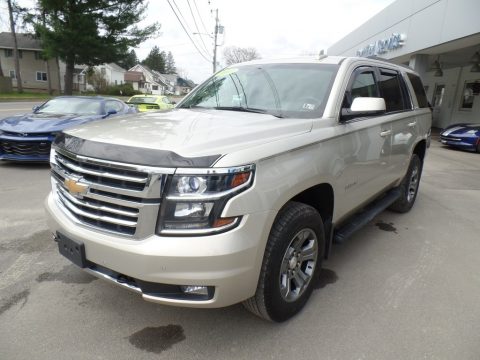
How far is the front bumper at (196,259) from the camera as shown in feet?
6.68

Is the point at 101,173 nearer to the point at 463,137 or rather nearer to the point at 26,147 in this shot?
the point at 26,147

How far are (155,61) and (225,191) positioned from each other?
137234mm

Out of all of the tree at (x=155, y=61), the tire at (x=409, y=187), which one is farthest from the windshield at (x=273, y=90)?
the tree at (x=155, y=61)

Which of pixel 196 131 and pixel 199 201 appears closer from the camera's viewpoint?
pixel 199 201

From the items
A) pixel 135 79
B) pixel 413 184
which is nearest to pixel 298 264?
pixel 413 184

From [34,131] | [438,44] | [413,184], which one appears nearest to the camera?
[413,184]

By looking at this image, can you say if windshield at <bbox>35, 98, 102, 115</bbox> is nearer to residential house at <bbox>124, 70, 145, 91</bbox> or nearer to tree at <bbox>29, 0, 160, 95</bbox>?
tree at <bbox>29, 0, 160, 95</bbox>

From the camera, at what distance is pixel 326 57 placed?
3.67m

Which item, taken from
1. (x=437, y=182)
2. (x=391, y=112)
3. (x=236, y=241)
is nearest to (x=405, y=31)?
(x=437, y=182)

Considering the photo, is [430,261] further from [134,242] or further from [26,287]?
[26,287]

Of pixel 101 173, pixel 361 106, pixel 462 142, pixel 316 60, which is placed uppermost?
pixel 316 60

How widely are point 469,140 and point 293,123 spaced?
12481 millimetres

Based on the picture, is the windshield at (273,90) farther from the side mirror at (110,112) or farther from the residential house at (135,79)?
the residential house at (135,79)

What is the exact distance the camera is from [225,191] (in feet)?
6.70
